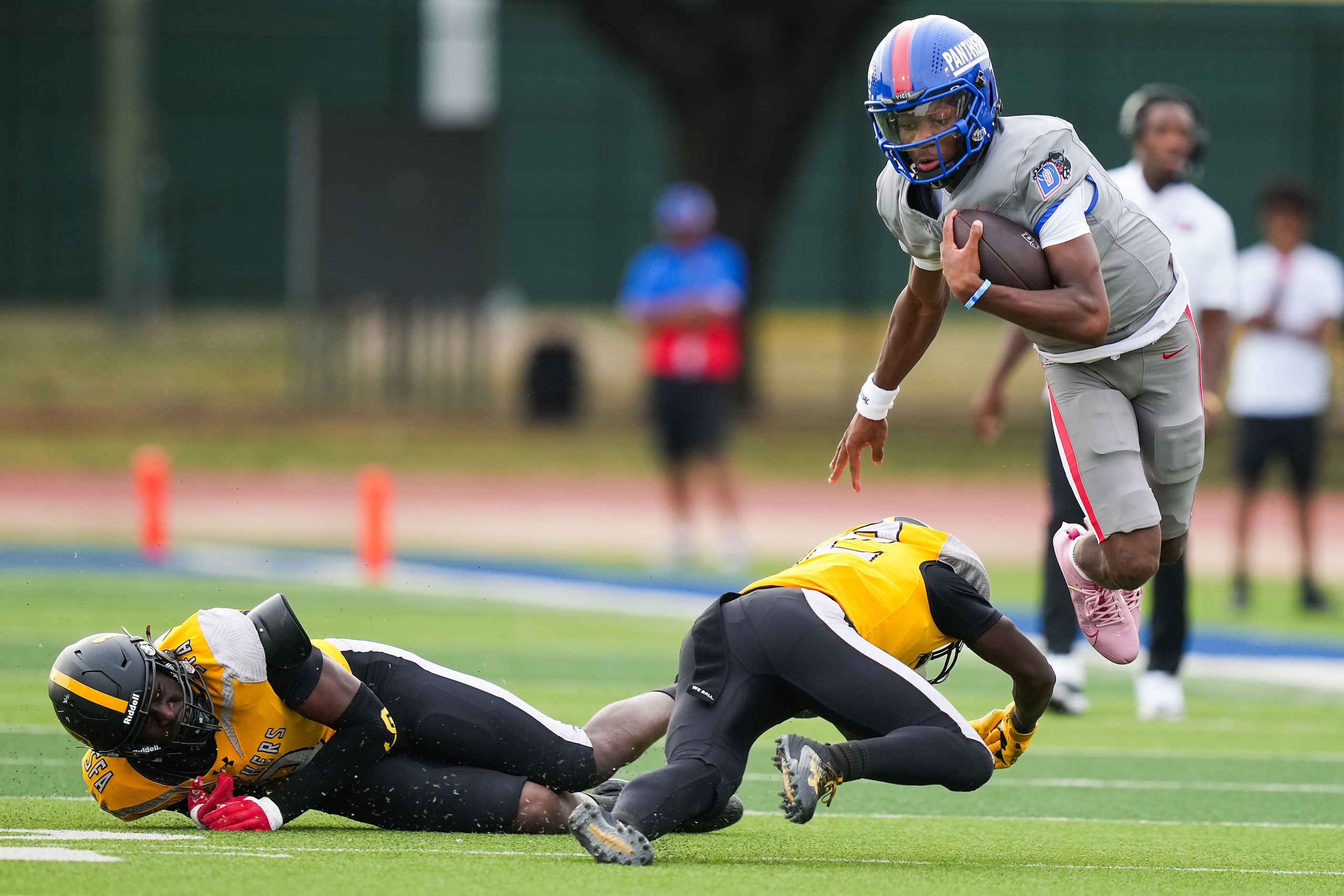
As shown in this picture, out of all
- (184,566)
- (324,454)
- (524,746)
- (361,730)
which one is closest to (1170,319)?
(524,746)

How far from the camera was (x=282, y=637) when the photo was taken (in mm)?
4914

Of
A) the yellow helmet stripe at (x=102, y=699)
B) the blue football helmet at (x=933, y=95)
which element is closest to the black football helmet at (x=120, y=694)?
the yellow helmet stripe at (x=102, y=699)

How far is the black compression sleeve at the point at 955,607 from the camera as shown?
5.17m

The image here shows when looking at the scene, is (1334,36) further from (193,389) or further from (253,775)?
(253,775)

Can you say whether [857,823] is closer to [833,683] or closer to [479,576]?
[833,683]

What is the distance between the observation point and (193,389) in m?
21.8

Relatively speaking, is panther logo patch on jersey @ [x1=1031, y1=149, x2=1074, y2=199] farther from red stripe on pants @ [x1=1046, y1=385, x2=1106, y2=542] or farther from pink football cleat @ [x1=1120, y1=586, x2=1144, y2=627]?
pink football cleat @ [x1=1120, y1=586, x2=1144, y2=627]

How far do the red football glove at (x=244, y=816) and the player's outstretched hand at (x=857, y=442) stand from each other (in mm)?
1980

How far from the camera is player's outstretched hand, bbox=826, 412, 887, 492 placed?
611cm

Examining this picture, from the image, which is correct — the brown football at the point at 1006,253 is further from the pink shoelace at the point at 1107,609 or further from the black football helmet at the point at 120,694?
the black football helmet at the point at 120,694

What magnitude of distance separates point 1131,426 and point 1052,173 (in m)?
0.79

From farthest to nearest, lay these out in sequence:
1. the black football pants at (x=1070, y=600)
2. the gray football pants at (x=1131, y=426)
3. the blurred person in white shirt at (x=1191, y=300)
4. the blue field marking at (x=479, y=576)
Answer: the blue field marking at (x=479, y=576), the blurred person in white shirt at (x=1191, y=300), the black football pants at (x=1070, y=600), the gray football pants at (x=1131, y=426)

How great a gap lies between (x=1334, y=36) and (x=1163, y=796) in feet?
55.8

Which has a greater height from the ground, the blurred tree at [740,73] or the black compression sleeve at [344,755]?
the blurred tree at [740,73]
